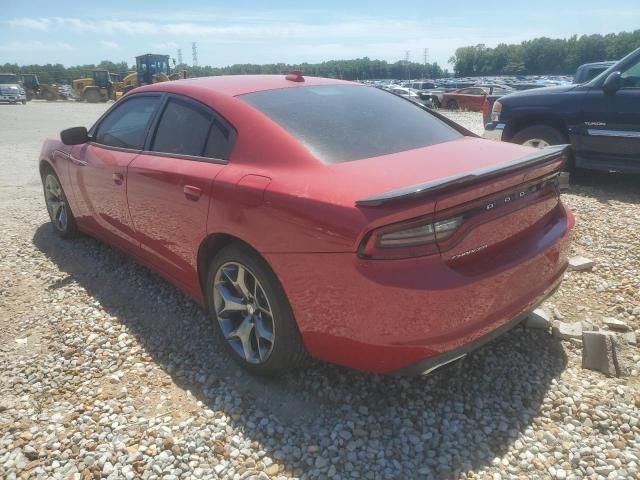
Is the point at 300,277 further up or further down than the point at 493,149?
further down

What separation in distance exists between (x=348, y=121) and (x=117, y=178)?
1.76 meters

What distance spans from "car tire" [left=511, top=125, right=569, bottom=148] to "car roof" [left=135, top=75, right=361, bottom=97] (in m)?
3.78

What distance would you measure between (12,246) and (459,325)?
14.6 feet

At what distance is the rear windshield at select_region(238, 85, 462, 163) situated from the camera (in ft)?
8.38

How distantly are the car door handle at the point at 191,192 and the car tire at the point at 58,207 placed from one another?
238 cm

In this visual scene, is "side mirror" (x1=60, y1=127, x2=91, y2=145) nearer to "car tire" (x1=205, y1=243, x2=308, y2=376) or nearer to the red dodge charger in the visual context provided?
the red dodge charger

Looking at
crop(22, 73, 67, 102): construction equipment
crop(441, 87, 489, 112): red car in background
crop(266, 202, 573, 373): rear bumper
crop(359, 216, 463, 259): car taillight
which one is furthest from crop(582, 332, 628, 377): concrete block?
crop(22, 73, 67, 102): construction equipment

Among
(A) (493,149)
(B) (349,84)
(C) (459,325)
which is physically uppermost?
(B) (349,84)

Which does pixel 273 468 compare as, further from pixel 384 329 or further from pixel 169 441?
pixel 384 329

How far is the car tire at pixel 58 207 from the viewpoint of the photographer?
4723mm

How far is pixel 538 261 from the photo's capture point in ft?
7.85

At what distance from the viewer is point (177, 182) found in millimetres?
2904

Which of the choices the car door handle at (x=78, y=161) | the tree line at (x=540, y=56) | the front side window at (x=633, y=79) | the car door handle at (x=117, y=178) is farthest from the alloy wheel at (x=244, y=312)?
the tree line at (x=540, y=56)

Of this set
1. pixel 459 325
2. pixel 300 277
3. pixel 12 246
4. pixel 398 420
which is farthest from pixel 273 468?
pixel 12 246
